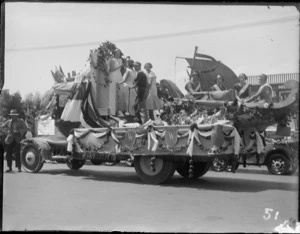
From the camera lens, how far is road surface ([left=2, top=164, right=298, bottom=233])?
5.88 m

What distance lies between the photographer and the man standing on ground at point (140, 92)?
6.97 m

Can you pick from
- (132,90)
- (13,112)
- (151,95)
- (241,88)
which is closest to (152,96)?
(151,95)

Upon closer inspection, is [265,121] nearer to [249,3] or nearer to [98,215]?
[249,3]

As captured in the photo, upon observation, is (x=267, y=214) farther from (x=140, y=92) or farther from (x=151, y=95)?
(x=140, y=92)

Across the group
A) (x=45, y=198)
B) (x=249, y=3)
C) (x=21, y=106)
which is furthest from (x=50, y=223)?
(x=249, y=3)

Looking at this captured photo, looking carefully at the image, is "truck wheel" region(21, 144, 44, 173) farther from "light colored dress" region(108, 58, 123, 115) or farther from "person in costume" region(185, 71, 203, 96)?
"person in costume" region(185, 71, 203, 96)

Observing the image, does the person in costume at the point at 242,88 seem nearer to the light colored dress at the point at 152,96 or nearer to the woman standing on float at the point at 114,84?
the light colored dress at the point at 152,96

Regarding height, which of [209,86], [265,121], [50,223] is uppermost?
[209,86]

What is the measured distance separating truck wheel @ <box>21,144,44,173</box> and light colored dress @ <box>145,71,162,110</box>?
280 cm

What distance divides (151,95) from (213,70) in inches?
49.7

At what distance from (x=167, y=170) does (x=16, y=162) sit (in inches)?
Result: 111

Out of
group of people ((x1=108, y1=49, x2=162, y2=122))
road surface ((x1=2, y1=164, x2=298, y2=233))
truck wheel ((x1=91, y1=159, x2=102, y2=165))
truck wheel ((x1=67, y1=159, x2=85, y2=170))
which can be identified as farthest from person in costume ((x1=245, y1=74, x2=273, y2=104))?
truck wheel ((x1=67, y1=159, x2=85, y2=170))

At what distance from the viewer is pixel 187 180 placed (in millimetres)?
8422

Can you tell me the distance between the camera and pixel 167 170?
8016 millimetres
